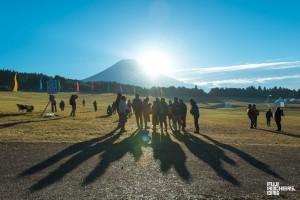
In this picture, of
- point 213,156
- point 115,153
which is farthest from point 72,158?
point 213,156

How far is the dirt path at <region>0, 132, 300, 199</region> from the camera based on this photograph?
7387 mm

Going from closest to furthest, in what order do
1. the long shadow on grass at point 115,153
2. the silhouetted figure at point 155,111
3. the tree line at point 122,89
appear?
1. the long shadow on grass at point 115,153
2. the silhouetted figure at point 155,111
3. the tree line at point 122,89

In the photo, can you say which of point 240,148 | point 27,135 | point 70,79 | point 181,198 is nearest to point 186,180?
point 181,198

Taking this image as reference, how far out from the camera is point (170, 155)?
11836mm

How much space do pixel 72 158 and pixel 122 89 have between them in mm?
149896

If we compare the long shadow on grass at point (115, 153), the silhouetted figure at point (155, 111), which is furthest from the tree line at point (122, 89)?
the long shadow on grass at point (115, 153)

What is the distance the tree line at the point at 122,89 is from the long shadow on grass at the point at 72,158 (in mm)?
97801

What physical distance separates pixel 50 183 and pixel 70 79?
158 meters

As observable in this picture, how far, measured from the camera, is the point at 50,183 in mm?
7934

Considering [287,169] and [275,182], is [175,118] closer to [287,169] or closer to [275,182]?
[287,169]

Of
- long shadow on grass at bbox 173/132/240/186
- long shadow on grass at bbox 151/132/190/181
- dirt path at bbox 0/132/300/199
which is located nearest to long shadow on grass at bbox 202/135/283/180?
dirt path at bbox 0/132/300/199

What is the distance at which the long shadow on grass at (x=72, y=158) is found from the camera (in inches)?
323

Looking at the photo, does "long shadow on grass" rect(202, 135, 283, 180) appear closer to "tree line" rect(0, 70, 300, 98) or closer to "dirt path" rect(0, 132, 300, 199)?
"dirt path" rect(0, 132, 300, 199)

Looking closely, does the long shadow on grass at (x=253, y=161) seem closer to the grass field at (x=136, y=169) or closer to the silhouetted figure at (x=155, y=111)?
the grass field at (x=136, y=169)
